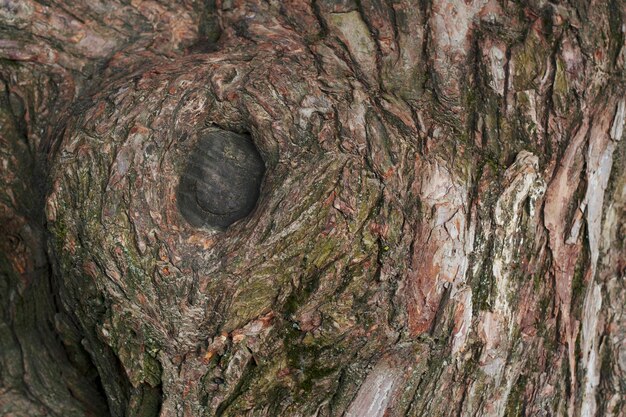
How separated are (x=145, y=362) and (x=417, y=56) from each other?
4.95 feet

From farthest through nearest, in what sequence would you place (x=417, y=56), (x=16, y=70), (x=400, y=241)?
(x=16, y=70) < (x=417, y=56) < (x=400, y=241)

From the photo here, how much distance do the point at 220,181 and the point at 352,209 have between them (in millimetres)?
524

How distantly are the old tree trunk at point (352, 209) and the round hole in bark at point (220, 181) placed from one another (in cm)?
2

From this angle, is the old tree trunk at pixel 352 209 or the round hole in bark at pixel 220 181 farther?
the round hole in bark at pixel 220 181

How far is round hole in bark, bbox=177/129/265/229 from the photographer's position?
2.71 metres

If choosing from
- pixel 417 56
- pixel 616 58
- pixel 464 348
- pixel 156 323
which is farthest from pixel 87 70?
pixel 616 58

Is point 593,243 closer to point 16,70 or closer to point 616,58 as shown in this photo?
point 616,58

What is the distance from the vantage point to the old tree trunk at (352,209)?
2.56 m

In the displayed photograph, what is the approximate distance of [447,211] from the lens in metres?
2.61

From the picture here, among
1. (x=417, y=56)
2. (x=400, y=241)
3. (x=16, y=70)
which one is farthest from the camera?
(x=16, y=70)

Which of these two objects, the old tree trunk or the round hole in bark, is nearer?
the old tree trunk

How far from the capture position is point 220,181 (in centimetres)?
273

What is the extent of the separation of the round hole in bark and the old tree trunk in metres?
0.02

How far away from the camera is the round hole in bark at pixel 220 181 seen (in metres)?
2.71
